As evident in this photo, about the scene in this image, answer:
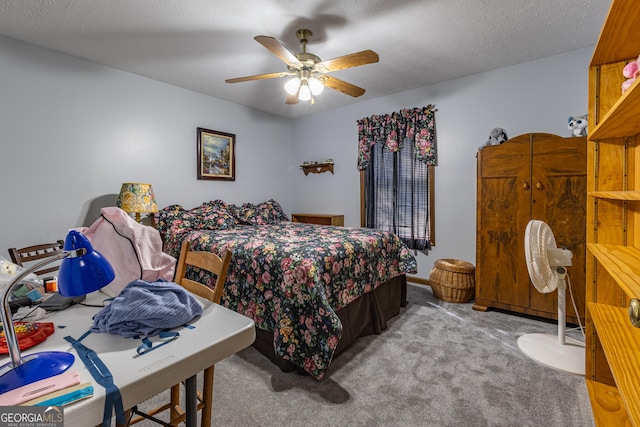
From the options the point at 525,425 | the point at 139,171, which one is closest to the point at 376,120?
the point at 139,171

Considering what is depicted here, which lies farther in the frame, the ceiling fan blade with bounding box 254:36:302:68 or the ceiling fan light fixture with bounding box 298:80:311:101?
the ceiling fan light fixture with bounding box 298:80:311:101

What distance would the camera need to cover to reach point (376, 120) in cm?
412

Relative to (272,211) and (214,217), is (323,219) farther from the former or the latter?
(214,217)

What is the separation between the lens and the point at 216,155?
4.09 m

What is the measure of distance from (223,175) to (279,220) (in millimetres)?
991

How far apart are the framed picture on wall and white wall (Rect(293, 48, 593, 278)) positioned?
1381 millimetres

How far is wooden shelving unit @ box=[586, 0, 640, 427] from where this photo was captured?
124 cm

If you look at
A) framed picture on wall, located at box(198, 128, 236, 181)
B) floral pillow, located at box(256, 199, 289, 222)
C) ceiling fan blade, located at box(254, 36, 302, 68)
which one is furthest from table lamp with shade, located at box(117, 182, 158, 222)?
ceiling fan blade, located at box(254, 36, 302, 68)

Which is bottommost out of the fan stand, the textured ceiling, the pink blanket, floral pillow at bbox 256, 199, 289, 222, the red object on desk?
the fan stand

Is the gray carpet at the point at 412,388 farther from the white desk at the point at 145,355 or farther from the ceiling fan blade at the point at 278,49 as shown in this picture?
the ceiling fan blade at the point at 278,49

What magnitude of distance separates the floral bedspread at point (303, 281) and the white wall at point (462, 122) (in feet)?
4.32

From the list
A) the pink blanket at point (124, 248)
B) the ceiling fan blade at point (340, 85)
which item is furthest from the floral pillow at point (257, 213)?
the pink blanket at point (124, 248)

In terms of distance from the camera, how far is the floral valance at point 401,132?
3.70 m

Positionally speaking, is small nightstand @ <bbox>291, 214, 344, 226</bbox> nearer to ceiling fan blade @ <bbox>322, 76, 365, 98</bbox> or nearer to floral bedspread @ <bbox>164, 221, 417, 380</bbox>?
floral bedspread @ <bbox>164, 221, 417, 380</bbox>
